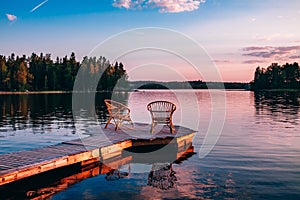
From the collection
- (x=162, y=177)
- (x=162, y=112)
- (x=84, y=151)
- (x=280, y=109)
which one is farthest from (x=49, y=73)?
(x=162, y=177)

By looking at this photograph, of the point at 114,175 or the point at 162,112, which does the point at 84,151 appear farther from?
the point at 162,112

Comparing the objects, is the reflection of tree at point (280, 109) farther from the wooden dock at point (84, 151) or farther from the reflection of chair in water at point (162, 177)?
the reflection of chair in water at point (162, 177)

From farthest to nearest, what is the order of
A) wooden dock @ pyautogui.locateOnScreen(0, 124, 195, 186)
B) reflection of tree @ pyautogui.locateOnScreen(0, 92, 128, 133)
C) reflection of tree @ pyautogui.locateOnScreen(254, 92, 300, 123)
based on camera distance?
reflection of tree @ pyautogui.locateOnScreen(254, 92, 300, 123), reflection of tree @ pyautogui.locateOnScreen(0, 92, 128, 133), wooden dock @ pyautogui.locateOnScreen(0, 124, 195, 186)

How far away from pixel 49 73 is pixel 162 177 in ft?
395

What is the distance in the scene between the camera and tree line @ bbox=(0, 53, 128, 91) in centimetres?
11179

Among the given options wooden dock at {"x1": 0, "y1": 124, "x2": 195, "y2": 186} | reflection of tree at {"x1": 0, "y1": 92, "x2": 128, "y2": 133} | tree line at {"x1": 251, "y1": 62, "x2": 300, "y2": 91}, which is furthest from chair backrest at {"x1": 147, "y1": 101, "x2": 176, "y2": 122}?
tree line at {"x1": 251, "y1": 62, "x2": 300, "y2": 91}

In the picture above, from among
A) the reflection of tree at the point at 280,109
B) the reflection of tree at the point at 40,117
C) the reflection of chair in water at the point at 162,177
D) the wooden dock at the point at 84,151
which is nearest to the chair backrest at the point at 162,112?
the wooden dock at the point at 84,151

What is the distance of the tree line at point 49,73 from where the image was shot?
111787mm

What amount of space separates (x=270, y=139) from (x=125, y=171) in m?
10.4

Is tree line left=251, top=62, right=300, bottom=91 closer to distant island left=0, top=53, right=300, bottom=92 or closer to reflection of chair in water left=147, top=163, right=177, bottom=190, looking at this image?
distant island left=0, top=53, right=300, bottom=92

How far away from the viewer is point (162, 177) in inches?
426

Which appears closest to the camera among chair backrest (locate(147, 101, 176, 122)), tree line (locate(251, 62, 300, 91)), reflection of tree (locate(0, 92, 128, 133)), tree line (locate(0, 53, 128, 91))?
chair backrest (locate(147, 101, 176, 122))

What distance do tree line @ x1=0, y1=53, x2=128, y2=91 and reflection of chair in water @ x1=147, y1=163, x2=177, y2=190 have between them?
108 m

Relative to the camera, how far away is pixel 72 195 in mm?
8977
